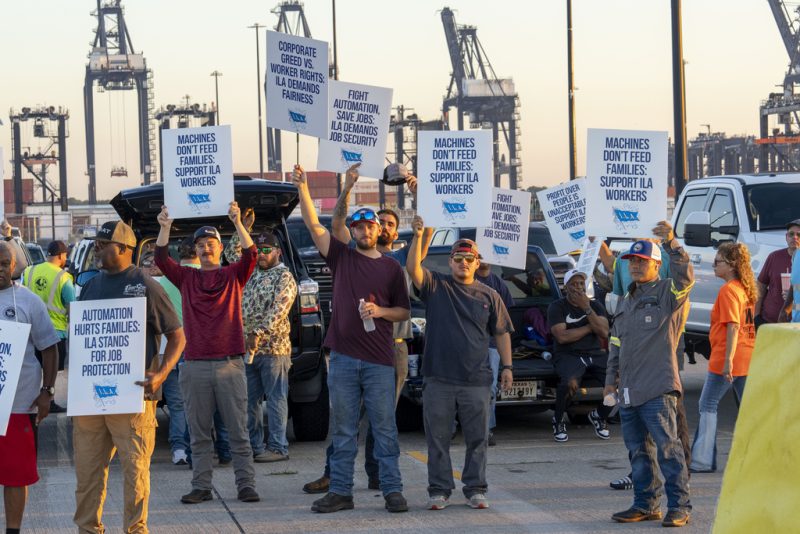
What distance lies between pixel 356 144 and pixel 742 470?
6.94 meters

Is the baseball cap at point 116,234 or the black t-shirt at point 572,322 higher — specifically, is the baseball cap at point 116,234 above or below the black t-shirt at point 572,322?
above

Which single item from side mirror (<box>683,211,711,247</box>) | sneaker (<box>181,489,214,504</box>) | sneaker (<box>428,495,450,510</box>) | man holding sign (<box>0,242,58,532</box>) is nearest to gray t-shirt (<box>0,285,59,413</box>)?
man holding sign (<box>0,242,58,532</box>)

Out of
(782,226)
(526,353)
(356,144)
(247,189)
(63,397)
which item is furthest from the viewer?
(63,397)

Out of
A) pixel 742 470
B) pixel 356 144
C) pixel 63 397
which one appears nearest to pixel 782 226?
pixel 356 144

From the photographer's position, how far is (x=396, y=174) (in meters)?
8.39

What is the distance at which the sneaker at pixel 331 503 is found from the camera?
7934 mm

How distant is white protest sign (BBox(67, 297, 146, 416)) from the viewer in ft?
21.2

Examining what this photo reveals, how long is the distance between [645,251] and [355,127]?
2847 millimetres

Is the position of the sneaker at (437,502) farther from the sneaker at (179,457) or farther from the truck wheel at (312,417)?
the truck wheel at (312,417)

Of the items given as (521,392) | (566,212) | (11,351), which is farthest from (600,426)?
(11,351)

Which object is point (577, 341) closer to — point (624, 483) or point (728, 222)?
point (624, 483)

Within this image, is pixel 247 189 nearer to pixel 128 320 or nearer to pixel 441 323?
pixel 441 323

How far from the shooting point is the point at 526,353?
449 inches

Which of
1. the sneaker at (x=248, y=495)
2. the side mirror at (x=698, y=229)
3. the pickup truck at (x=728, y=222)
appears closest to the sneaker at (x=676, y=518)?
the sneaker at (x=248, y=495)
